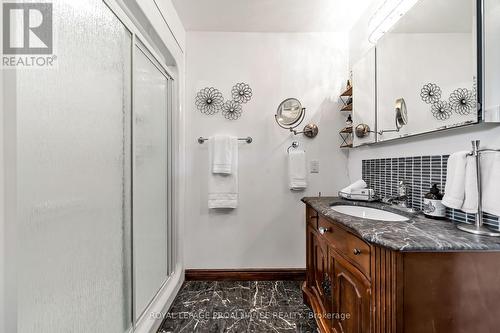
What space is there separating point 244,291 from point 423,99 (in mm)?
1853

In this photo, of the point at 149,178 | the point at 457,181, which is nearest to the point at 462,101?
the point at 457,181

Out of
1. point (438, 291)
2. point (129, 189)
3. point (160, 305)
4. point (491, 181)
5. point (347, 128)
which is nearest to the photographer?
point (438, 291)

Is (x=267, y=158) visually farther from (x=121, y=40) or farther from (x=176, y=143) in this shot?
(x=121, y=40)

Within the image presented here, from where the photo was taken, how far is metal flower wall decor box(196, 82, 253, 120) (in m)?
2.10

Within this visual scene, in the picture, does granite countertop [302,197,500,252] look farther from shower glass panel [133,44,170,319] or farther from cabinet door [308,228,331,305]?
shower glass panel [133,44,170,319]

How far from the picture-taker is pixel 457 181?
2.89 feet

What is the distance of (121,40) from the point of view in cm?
117

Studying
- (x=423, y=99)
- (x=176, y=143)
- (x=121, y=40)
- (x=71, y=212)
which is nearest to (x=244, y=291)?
(x=176, y=143)

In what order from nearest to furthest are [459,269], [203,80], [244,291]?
[459,269] < [244,291] < [203,80]

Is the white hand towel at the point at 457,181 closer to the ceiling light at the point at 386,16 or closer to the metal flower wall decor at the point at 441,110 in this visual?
the metal flower wall decor at the point at 441,110

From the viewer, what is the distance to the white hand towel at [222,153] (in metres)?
2.00

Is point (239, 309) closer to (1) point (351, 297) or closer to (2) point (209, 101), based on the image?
(1) point (351, 297)

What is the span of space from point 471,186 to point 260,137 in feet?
4.97

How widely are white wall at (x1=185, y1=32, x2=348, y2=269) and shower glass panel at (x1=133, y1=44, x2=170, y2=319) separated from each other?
13.9 inches
